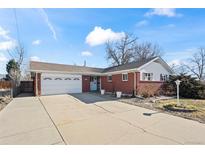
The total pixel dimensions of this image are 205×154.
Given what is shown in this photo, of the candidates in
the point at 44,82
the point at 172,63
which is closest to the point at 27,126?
the point at 44,82

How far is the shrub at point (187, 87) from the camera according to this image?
15.2 metres

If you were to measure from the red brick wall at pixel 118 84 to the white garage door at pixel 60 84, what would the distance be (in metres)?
3.31

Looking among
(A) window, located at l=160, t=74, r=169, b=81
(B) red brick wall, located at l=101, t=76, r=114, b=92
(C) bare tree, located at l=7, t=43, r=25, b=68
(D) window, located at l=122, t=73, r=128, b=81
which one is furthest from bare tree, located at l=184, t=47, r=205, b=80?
(C) bare tree, located at l=7, t=43, r=25, b=68

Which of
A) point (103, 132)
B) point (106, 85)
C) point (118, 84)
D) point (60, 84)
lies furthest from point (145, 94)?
point (103, 132)

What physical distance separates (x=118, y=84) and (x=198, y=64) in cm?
2543

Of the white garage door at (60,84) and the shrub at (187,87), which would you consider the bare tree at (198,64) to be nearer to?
the shrub at (187,87)

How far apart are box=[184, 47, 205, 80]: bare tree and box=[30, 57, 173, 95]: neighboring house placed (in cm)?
1885

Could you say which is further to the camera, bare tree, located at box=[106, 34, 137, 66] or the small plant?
bare tree, located at box=[106, 34, 137, 66]

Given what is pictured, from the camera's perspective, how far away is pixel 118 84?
57.2 feet

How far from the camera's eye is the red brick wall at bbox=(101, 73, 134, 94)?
51.0ft

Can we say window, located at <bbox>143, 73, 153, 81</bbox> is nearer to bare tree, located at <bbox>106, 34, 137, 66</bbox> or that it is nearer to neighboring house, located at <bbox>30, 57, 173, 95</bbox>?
neighboring house, located at <bbox>30, 57, 173, 95</bbox>

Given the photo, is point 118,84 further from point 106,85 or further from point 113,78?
point 106,85

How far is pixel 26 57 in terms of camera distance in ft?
105
